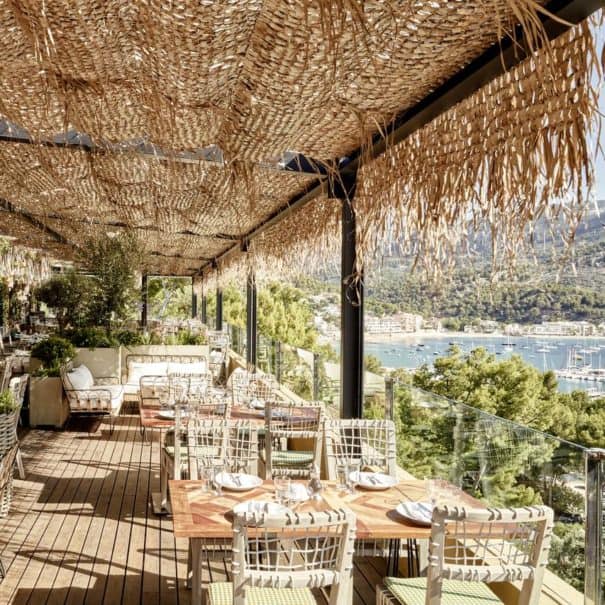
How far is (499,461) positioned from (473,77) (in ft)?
6.39

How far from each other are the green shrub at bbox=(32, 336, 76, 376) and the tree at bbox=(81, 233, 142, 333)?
5.32ft

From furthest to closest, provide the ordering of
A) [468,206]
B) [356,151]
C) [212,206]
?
[212,206] → [356,151] → [468,206]

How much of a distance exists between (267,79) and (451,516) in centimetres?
222

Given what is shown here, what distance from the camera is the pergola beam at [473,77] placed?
7.02ft

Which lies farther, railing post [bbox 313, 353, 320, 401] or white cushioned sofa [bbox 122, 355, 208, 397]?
white cushioned sofa [bbox 122, 355, 208, 397]

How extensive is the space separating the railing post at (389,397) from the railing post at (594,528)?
2.25 meters

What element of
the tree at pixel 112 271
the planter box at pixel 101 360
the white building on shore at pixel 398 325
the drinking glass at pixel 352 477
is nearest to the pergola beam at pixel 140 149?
the drinking glass at pixel 352 477

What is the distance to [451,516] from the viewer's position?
2.26 m

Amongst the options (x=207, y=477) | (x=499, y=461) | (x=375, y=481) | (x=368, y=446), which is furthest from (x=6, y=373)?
(x=499, y=461)

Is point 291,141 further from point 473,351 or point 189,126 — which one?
point 473,351

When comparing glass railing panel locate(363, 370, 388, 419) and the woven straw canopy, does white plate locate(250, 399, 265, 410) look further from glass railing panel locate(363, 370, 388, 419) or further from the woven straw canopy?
the woven straw canopy

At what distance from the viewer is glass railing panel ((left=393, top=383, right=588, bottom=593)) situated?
9.16ft

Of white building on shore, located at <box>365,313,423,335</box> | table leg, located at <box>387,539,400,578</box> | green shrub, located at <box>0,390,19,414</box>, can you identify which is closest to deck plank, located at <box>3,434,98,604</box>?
green shrub, located at <box>0,390,19,414</box>

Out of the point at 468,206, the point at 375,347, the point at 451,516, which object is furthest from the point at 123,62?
the point at 375,347
